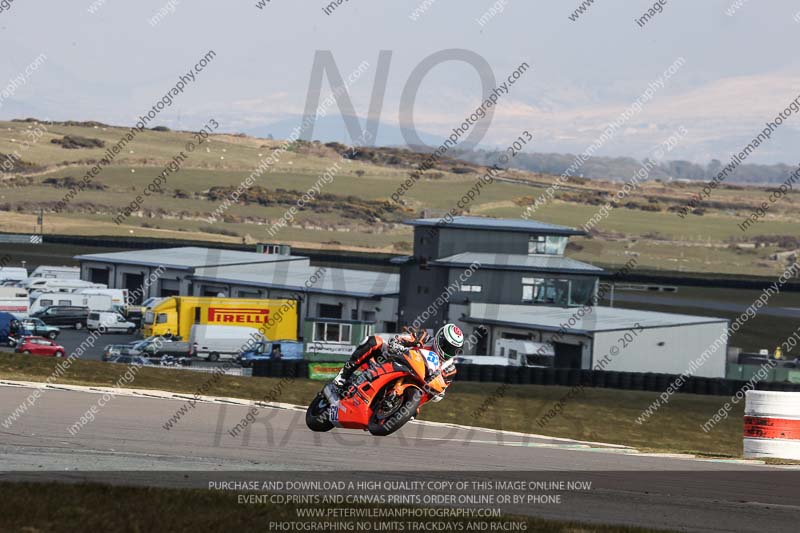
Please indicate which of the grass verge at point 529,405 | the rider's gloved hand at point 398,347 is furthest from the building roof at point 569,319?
the rider's gloved hand at point 398,347

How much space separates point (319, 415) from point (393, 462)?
5.38ft

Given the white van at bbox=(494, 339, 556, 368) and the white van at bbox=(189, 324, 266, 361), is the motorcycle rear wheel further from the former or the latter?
the white van at bbox=(189, 324, 266, 361)

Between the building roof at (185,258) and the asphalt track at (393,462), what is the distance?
50518 millimetres

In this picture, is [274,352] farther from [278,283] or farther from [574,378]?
[278,283]

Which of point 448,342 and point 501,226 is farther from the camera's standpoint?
point 501,226

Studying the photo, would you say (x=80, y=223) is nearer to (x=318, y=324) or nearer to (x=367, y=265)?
(x=367, y=265)

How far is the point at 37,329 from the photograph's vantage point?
170ft

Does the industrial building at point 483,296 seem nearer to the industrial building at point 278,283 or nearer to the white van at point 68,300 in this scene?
the industrial building at point 278,283

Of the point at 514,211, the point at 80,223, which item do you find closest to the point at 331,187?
the point at 514,211

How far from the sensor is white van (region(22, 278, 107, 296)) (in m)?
63.5

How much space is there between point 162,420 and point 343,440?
12.2 ft

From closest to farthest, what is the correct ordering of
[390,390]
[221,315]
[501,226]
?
[390,390], [221,315], [501,226]

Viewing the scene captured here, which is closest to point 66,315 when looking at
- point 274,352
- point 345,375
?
point 274,352

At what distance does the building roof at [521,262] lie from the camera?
178 ft
